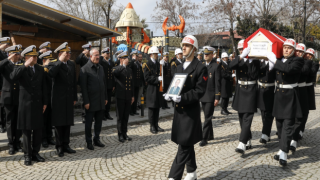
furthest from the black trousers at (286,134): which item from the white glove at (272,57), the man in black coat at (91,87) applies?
the man in black coat at (91,87)

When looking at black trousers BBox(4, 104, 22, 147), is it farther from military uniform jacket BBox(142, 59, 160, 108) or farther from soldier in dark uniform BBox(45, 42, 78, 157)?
military uniform jacket BBox(142, 59, 160, 108)

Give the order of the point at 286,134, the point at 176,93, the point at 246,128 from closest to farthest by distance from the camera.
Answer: the point at 176,93 < the point at 286,134 < the point at 246,128

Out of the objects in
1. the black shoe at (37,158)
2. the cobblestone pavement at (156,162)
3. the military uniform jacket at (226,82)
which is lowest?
the cobblestone pavement at (156,162)

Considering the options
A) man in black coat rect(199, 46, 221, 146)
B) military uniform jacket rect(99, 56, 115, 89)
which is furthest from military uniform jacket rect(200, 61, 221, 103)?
military uniform jacket rect(99, 56, 115, 89)

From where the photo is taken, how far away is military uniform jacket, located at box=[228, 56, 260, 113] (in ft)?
19.3

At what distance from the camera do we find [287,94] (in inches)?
213

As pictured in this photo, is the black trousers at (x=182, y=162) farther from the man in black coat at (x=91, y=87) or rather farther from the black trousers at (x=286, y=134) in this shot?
the man in black coat at (x=91, y=87)

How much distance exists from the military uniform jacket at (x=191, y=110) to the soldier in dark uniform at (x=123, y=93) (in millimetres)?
3171

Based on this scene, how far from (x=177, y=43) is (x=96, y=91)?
13.6 meters

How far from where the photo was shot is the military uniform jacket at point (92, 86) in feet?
20.5

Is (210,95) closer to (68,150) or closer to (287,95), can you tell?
(287,95)

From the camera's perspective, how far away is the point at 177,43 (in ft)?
63.4

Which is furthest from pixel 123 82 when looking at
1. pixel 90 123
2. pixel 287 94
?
pixel 287 94

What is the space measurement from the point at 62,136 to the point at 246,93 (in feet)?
13.3
